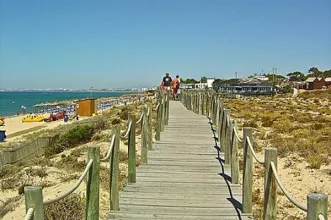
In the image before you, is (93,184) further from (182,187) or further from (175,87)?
(175,87)

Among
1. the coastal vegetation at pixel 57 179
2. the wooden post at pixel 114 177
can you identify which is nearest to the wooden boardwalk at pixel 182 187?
the wooden post at pixel 114 177

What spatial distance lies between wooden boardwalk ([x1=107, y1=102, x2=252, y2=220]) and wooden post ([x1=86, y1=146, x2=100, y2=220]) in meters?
0.84

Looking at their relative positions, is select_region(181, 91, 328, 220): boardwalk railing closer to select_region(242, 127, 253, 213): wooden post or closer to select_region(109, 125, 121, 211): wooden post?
select_region(242, 127, 253, 213): wooden post

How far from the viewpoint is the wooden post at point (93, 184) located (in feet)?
16.4

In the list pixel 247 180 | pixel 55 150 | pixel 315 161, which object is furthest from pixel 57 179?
pixel 315 161

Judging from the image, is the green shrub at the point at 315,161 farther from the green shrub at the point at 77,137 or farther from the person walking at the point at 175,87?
the person walking at the point at 175,87

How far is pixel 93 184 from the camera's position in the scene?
5059 mm

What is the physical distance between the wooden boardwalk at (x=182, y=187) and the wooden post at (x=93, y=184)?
84 cm

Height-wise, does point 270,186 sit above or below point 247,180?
above

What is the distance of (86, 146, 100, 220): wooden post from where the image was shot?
5.00 meters

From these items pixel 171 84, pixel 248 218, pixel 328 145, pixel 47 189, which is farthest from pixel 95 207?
pixel 171 84

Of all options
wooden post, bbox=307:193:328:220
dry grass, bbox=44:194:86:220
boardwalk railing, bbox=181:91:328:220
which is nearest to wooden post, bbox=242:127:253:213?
boardwalk railing, bbox=181:91:328:220

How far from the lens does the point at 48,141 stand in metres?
20.8

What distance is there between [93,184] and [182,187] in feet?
9.00
